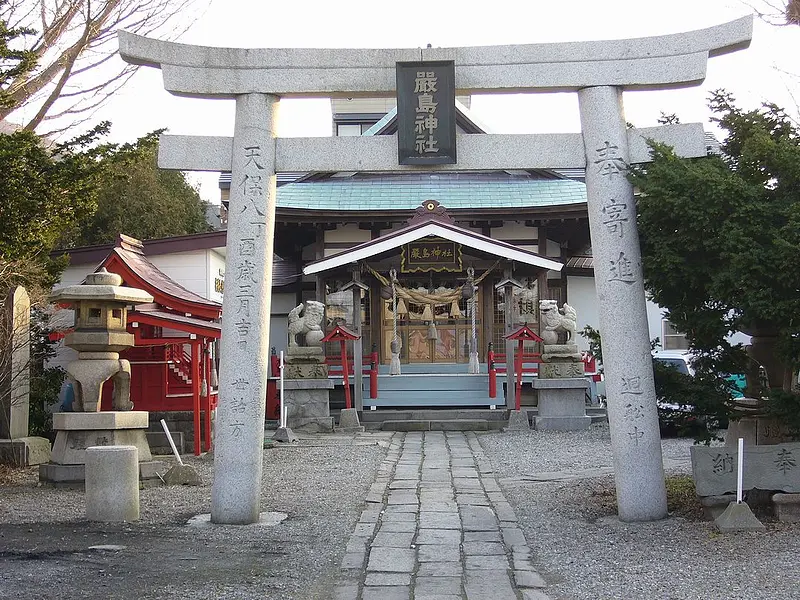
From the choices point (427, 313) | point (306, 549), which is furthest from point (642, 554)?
point (427, 313)

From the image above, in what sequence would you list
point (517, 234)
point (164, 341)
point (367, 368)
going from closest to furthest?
1. point (164, 341)
2. point (367, 368)
3. point (517, 234)

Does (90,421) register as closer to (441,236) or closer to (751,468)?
(751,468)

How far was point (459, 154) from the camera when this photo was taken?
8.03 meters

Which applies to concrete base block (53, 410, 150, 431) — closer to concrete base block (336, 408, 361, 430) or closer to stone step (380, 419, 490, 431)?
concrete base block (336, 408, 361, 430)

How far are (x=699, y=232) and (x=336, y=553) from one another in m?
3.97

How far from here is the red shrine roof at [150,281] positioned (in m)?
12.7

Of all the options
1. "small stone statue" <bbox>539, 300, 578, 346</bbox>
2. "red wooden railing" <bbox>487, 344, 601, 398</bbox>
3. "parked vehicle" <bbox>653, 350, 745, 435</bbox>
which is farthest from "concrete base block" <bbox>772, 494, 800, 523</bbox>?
"red wooden railing" <bbox>487, 344, 601, 398</bbox>

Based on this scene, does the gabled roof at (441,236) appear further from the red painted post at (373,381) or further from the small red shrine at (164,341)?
the small red shrine at (164,341)

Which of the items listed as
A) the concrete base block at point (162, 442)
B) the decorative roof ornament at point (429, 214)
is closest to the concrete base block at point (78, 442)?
the concrete base block at point (162, 442)

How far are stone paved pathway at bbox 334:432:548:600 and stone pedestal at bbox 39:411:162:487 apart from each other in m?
3.17

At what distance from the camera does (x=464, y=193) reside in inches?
890

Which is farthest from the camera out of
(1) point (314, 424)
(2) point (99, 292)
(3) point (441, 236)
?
(3) point (441, 236)

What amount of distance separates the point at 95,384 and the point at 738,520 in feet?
24.8

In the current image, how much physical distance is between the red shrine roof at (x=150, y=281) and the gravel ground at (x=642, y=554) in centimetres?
595
